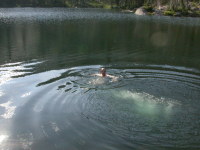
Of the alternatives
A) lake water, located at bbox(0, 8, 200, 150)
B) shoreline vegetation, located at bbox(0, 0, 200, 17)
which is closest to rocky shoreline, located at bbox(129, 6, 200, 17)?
shoreline vegetation, located at bbox(0, 0, 200, 17)

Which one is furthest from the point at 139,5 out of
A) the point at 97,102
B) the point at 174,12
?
the point at 97,102

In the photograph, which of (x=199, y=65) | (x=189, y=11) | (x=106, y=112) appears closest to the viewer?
(x=106, y=112)

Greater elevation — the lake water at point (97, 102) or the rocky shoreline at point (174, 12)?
the rocky shoreline at point (174, 12)

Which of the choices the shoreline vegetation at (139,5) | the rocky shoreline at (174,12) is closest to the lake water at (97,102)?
the rocky shoreline at (174,12)

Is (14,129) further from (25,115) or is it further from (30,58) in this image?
(30,58)

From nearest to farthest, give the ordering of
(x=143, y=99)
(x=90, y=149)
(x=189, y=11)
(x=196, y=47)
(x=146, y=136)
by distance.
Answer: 1. (x=90, y=149)
2. (x=146, y=136)
3. (x=143, y=99)
4. (x=196, y=47)
5. (x=189, y=11)

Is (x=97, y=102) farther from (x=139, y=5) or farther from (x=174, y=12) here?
(x=139, y=5)

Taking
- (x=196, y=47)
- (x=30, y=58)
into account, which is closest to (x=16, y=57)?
(x=30, y=58)

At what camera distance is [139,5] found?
148m

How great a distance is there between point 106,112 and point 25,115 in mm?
4850

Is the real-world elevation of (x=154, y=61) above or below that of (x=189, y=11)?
below

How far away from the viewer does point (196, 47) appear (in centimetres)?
3991

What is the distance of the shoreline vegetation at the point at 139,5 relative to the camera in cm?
11062

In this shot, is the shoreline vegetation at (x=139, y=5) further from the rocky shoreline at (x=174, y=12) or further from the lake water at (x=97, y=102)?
the lake water at (x=97, y=102)
